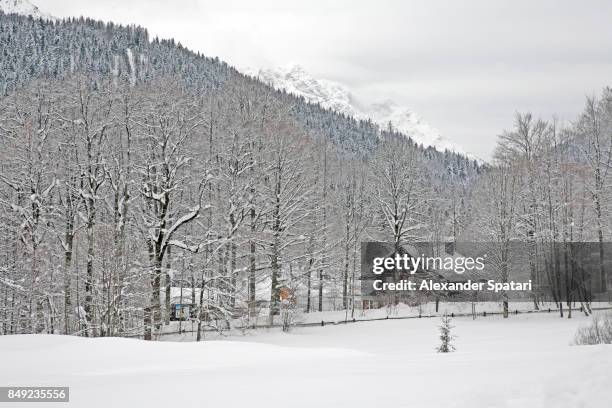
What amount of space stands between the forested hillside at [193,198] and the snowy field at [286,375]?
7336 millimetres

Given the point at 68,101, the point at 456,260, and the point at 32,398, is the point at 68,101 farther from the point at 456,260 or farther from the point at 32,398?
the point at 456,260

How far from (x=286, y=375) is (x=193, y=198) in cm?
2417

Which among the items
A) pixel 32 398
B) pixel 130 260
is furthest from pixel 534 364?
pixel 130 260

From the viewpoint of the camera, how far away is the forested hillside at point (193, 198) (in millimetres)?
23344

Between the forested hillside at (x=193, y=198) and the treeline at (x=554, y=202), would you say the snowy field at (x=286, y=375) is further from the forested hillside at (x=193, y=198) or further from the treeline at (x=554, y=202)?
the treeline at (x=554, y=202)

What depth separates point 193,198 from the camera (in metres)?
31.4

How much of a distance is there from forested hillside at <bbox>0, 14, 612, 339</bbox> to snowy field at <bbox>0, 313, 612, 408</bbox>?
734 cm

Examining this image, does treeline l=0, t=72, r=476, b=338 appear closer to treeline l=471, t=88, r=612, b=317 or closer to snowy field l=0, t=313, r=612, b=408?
snowy field l=0, t=313, r=612, b=408

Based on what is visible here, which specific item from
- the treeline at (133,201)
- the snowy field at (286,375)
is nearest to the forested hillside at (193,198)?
the treeline at (133,201)

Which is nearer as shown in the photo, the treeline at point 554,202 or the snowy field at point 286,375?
the snowy field at point 286,375

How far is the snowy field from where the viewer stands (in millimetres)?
6402

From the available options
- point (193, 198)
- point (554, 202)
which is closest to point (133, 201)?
point (193, 198)

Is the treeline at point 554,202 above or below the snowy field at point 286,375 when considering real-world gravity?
above

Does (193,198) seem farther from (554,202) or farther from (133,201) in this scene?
(554,202)
